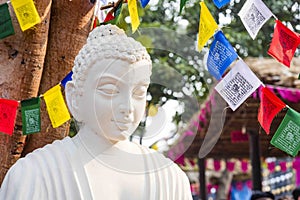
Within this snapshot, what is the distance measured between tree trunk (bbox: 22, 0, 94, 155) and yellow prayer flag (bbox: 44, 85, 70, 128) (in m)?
0.10

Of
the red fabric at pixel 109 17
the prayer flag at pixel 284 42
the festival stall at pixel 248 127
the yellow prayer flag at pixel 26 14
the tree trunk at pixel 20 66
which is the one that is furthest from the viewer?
the red fabric at pixel 109 17

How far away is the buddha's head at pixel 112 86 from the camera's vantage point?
8.44ft

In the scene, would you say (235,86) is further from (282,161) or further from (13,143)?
(282,161)

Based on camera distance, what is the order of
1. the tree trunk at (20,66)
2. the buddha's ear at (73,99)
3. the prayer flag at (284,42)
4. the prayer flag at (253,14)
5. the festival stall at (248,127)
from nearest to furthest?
the buddha's ear at (73,99) < the festival stall at (248,127) < the tree trunk at (20,66) < the prayer flag at (253,14) < the prayer flag at (284,42)

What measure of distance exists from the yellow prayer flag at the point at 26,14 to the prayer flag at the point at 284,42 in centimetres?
119

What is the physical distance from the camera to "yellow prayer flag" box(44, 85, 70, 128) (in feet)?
12.2

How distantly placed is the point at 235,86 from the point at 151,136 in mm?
1149

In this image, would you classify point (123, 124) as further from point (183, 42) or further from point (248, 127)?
point (248, 127)

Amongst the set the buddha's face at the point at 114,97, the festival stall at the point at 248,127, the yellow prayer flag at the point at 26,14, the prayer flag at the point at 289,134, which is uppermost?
the buddha's face at the point at 114,97

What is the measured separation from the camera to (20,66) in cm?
371

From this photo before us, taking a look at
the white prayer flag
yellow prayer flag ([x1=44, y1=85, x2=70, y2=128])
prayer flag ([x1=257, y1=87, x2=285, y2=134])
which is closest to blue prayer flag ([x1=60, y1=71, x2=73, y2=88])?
yellow prayer flag ([x1=44, y1=85, x2=70, y2=128])

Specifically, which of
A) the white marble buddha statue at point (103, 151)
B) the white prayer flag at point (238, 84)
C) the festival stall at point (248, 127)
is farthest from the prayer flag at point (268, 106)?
the white marble buddha statue at point (103, 151)

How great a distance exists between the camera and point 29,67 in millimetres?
3727

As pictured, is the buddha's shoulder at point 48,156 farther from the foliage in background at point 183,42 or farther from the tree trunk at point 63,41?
the tree trunk at point 63,41
